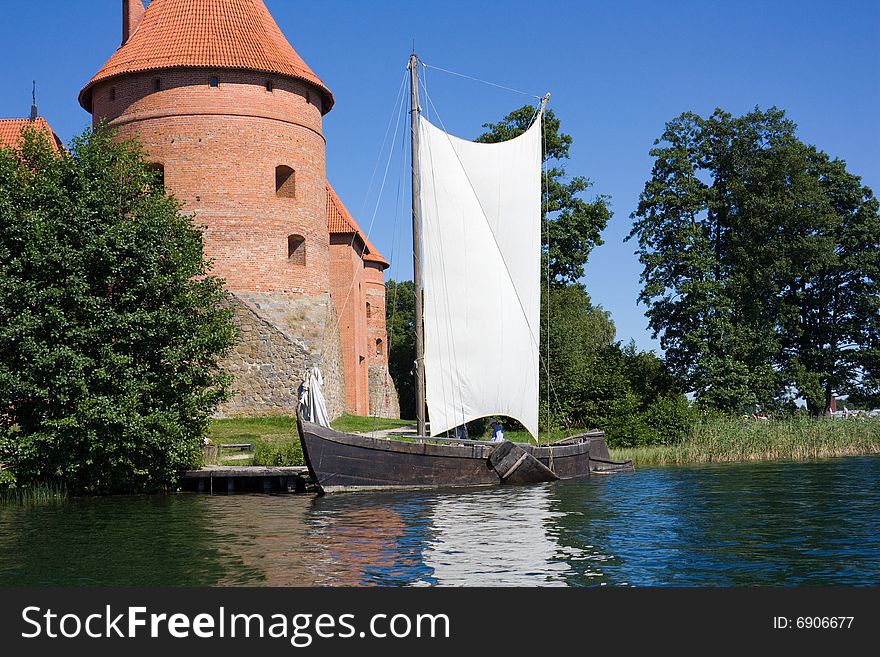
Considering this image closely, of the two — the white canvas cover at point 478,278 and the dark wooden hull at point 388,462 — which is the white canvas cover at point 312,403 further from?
the white canvas cover at point 478,278

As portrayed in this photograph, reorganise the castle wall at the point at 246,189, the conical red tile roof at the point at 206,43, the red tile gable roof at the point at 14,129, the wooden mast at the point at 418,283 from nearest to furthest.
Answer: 1. the wooden mast at the point at 418,283
2. the castle wall at the point at 246,189
3. the conical red tile roof at the point at 206,43
4. the red tile gable roof at the point at 14,129

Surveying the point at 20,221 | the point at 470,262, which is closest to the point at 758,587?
the point at 470,262

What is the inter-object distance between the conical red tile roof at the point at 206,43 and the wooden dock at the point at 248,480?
1704 centimetres

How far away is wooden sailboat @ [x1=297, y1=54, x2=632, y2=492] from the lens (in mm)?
24109

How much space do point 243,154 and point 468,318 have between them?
49.2ft

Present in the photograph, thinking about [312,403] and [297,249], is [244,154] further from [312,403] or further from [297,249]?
[312,403]

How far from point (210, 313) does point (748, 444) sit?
17.7 metres

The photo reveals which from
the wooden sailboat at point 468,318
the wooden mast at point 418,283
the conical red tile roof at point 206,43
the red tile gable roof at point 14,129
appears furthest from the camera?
the red tile gable roof at point 14,129

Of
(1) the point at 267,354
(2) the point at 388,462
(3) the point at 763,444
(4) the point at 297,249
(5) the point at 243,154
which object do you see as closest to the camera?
(2) the point at 388,462

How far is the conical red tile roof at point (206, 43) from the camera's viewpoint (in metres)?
36.4

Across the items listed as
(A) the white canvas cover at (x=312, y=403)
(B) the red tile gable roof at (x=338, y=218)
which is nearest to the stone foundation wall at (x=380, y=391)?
(B) the red tile gable roof at (x=338, y=218)

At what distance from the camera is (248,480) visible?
2588 centimetres

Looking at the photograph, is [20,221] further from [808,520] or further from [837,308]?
[837,308]

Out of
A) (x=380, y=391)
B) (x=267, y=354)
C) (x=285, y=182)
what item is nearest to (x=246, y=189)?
(x=285, y=182)
